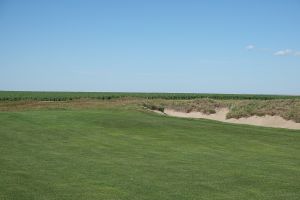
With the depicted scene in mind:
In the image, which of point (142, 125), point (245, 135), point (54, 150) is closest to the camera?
point (54, 150)

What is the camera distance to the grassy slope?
1047cm

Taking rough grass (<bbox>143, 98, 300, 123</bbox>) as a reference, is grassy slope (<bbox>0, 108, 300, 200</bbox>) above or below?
below

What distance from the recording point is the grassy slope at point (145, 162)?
10.5 m

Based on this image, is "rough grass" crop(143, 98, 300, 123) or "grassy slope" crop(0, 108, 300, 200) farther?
"rough grass" crop(143, 98, 300, 123)

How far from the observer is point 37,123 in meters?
27.1

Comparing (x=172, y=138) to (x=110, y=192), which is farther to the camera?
(x=172, y=138)

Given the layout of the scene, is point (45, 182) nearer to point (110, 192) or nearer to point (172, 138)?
point (110, 192)

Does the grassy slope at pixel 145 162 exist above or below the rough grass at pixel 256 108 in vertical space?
below

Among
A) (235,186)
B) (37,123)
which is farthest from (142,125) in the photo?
(235,186)

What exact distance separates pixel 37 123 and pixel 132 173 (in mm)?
15828

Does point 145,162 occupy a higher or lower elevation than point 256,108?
lower

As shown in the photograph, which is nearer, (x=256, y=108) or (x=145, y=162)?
(x=145, y=162)

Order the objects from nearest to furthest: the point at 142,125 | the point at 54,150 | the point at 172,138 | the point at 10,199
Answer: the point at 10,199 → the point at 54,150 → the point at 172,138 → the point at 142,125

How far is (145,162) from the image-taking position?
1445cm
